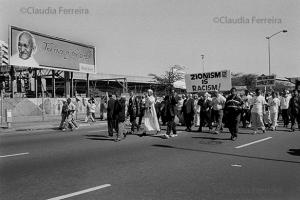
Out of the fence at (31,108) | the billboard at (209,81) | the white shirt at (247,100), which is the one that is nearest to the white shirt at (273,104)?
the white shirt at (247,100)

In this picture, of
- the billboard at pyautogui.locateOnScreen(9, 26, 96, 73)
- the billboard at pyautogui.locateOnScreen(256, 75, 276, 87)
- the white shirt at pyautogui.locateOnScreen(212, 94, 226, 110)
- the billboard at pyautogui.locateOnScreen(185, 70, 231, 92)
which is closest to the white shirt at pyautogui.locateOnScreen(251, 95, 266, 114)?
the white shirt at pyautogui.locateOnScreen(212, 94, 226, 110)

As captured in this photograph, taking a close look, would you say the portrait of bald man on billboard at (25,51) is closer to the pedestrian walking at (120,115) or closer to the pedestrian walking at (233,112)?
the pedestrian walking at (120,115)

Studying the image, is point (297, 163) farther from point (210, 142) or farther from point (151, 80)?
point (151, 80)

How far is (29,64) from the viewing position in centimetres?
3064

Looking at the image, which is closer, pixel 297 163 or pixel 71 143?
pixel 297 163

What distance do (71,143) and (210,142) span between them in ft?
15.0

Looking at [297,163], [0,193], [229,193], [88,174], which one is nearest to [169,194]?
[229,193]

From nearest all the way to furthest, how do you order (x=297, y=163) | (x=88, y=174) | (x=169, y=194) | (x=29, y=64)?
(x=169, y=194) < (x=88, y=174) < (x=297, y=163) < (x=29, y=64)

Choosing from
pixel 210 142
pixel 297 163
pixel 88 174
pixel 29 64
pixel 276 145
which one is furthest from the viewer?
pixel 29 64

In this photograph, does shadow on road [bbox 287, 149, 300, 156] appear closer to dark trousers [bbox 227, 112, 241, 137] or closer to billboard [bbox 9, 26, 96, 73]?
dark trousers [bbox 227, 112, 241, 137]

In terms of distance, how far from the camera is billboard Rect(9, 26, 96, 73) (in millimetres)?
29469

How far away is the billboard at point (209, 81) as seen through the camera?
67.2 ft

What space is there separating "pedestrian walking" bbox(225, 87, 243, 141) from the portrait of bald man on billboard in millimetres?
19642

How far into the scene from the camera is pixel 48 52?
110ft
